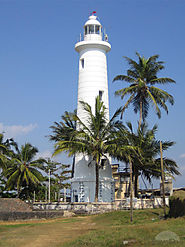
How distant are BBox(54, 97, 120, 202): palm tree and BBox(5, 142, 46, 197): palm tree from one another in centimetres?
661

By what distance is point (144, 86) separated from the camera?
134 feet

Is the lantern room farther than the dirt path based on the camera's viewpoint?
Yes

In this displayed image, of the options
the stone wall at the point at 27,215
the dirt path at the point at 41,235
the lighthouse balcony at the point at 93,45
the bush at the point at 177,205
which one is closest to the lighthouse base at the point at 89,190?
the stone wall at the point at 27,215

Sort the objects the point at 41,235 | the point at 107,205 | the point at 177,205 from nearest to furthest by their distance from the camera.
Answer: the point at 41,235 < the point at 177,205 < the point at 107,205

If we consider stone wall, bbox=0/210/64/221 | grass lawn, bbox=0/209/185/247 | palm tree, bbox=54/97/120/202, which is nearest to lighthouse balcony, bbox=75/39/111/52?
palm tree, bbox=54/97/120/202

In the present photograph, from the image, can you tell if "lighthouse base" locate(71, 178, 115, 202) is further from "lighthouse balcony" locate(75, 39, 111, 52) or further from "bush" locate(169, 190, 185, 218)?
"lighthouse balcony" locate(75, 39, 111, 52)

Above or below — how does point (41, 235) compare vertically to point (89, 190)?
below

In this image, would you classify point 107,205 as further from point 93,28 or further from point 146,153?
point 93,28

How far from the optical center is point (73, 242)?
18.3 metres

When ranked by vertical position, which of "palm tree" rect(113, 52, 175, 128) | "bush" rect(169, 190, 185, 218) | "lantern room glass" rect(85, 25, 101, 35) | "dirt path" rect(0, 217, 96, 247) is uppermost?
"lantern room glass" rect(85, 25, 101, 35)

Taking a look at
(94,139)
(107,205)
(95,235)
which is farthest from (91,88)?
(95,235)

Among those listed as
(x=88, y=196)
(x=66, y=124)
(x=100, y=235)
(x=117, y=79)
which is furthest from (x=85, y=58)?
(x=100, y=235)

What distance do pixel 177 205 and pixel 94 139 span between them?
12.2 m

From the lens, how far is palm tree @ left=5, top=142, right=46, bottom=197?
40938 millimetres
